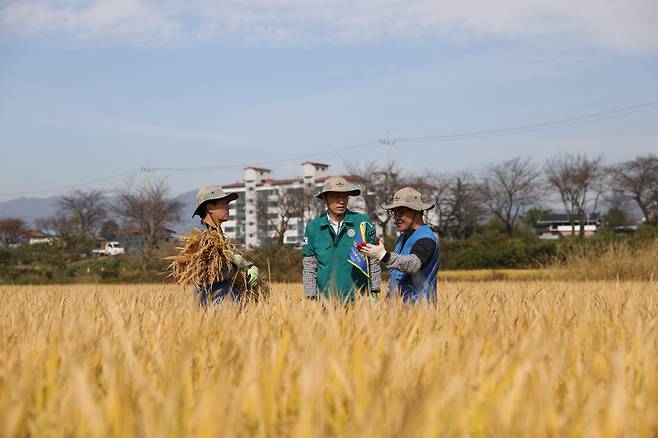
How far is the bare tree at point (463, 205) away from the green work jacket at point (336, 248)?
68917mm

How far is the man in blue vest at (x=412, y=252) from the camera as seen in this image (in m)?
4.79

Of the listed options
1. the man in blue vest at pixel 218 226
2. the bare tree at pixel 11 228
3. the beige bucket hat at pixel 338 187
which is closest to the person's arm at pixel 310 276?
the man in blue vest at pixel 218 226

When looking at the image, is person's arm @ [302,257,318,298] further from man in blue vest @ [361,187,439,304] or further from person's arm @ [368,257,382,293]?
man in blue vest @ [361,187,439,304]

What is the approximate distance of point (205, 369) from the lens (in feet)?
6.72

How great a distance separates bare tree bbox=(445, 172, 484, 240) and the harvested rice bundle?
6979 cm

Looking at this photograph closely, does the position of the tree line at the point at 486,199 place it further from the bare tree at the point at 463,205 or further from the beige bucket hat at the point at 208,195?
the beige bucket hat at the point at 208,195

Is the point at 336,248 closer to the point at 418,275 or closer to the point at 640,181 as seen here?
the point at 418,275

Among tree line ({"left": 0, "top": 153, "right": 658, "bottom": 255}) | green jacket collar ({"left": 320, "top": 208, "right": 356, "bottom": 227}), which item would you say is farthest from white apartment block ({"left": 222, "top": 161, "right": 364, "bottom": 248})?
green jacket collar ({"left": 320, "top": 208, "right": 356, "bottom": 227})

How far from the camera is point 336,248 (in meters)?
5.55

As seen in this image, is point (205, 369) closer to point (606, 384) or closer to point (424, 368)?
point (424, 368)

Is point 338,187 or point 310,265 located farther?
point 310,265

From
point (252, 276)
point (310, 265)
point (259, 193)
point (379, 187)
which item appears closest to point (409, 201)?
point (310, 265)

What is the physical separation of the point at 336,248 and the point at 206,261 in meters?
1.22

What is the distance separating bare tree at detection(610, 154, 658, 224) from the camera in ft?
237
